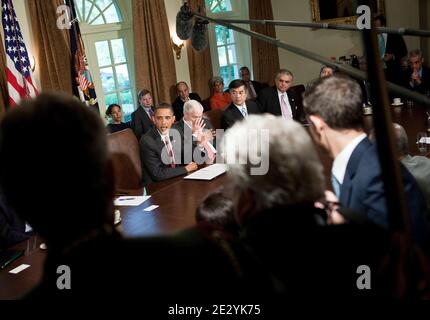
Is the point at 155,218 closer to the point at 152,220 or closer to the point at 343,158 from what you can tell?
the point at 152,220

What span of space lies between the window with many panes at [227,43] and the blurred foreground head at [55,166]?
7911 mm

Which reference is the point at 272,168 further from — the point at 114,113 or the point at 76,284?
the point at 114,113

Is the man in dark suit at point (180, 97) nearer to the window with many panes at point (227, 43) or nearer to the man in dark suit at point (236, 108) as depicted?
the window with many panes at point (227, 43)

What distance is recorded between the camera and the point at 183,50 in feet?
25.6

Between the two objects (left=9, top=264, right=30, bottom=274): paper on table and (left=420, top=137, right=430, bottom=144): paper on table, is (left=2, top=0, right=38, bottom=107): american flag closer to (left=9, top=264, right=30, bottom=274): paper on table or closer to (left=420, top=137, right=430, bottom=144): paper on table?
(left=9, top=264, right=30, bottom=274): paper on table

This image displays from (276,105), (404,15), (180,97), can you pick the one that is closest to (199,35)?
(276,105)

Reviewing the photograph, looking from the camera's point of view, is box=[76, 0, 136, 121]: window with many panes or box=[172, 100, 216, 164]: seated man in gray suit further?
box=[76, 0, 136, 121]: window with many panes

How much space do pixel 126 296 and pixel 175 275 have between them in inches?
3.8

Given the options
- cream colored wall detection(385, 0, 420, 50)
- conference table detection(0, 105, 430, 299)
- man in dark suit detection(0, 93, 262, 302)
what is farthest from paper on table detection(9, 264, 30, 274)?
cream colored wall detection(385, 0, 420, 50)

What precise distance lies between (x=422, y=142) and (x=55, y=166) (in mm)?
3314

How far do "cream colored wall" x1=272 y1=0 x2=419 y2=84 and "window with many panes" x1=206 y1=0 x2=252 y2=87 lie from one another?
0.79 m

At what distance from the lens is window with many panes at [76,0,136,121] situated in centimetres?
683

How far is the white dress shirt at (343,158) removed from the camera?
5.40ft

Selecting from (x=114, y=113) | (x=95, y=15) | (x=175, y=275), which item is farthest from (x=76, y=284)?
(x=95, y=15)
